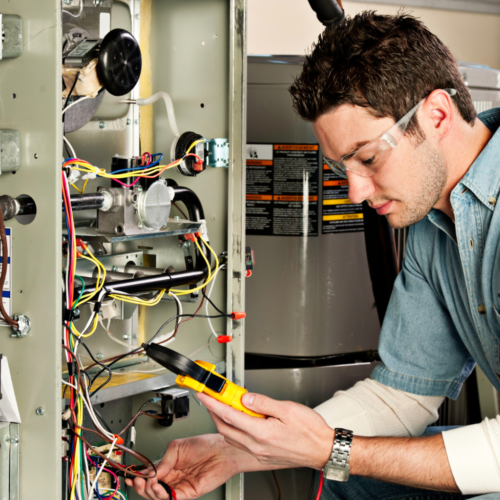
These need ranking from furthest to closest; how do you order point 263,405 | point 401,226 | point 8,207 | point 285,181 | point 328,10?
1. point 285,181
2. point 328,10
3. point 401,226
4. point 263,405
5. point 8,207

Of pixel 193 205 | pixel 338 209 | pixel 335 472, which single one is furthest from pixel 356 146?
pixel 338 209

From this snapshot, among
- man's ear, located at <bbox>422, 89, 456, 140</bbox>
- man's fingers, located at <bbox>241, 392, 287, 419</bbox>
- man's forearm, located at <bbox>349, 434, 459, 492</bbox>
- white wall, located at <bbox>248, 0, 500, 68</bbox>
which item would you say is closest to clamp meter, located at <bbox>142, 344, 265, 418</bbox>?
man's fingers, located at <bbox>241, 392, 287, 419</bbox>

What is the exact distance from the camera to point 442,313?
4.80 feet

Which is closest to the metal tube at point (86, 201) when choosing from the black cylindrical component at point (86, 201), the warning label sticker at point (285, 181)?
the black cylindrical component at point (86, 201)

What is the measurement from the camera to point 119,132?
58.8 inches

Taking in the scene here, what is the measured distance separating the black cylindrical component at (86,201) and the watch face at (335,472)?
68 cm

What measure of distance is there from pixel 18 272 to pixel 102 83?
409mm

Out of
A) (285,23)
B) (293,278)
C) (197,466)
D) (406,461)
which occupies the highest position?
(285,23)

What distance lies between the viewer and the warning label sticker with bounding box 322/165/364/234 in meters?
1.86

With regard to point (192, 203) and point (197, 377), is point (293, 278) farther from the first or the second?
point (197, 377)

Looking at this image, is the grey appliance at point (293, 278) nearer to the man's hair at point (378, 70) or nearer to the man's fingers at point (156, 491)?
the man's hair at point (378, 70)

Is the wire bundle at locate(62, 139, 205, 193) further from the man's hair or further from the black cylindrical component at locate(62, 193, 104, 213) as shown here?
the man's hair

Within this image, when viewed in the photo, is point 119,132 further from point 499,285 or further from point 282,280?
point 499,285

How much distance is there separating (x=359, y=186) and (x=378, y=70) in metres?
0.23
